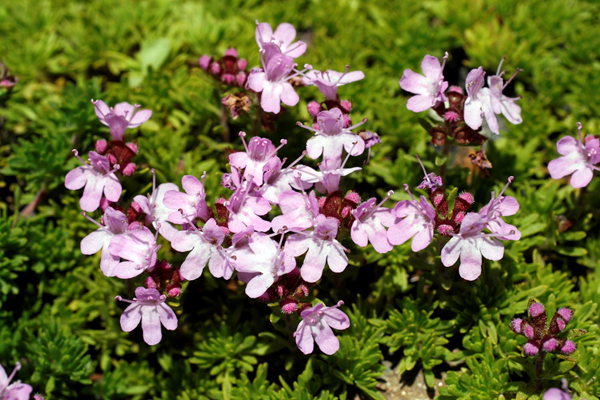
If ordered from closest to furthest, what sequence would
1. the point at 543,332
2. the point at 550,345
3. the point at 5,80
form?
1. the point at 550,345
2. the point at 543,332
3. the point at 5,80

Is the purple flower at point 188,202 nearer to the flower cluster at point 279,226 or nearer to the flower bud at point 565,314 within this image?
the flower cluster at point 279,226

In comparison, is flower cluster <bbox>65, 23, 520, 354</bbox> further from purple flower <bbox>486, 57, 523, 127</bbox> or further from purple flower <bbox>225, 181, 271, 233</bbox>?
purple flower <bbox>486, 57, 523, 127</bbox>

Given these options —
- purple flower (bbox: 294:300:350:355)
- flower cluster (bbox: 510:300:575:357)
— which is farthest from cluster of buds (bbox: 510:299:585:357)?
purple flower (bbox: 294:300:350:355)

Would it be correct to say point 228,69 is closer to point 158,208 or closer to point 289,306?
point 158,208

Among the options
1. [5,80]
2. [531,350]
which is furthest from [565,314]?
[5,80]

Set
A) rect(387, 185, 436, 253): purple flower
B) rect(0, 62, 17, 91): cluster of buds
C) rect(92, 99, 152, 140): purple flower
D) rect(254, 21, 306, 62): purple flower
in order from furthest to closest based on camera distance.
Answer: rect(0, 62, 17, 91): cluster of buds
rect(254, 21, 306, 62): purple flower
rect(92, 99, 152, 140): purple flower
rect(387, 185, 436, 253): purple flower

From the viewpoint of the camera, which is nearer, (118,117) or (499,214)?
(499,214)

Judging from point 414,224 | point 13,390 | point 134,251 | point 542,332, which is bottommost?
point 13,390
